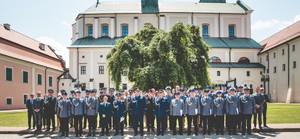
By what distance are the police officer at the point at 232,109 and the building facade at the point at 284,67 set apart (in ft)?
87.1

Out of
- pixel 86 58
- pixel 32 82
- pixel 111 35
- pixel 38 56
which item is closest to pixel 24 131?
pixel 32 82

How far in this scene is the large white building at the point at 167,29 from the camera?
47.7 meters

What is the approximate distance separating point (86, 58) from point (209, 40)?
19.5m

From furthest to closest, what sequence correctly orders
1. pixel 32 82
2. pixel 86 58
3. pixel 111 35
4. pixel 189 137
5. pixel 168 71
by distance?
pixel 111 35 → pixel 86 58 → pixel 32 82 → pixel 168 71 → pixel 189 137

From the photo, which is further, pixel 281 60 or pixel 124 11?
pixel 124 11

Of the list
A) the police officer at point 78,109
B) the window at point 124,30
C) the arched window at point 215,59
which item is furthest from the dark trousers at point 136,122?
the window at point 124,30

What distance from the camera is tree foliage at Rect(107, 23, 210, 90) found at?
873 inches

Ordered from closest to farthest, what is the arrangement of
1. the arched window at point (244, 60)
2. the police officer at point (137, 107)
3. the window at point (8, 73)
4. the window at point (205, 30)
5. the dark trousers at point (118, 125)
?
the dark trousers at point (118, 125) < the police officer at point (137, 107) < the window at point (8, 73) < the arched window at point (244, 60) < the window at point (205, 30)

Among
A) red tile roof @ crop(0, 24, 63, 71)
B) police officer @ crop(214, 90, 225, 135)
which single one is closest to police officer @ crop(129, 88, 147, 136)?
police officer @ crop(214, 90, 225, 135)

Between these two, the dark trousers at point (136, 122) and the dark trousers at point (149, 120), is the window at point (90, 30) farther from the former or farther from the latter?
the dark trousers at point (136, 122)

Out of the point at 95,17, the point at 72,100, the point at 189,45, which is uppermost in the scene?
the point at 95,17

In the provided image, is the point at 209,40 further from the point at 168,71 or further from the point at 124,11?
the point at 168,71

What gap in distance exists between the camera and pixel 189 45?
2511 centimetres

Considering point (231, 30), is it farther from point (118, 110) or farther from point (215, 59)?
point (118, 110)
